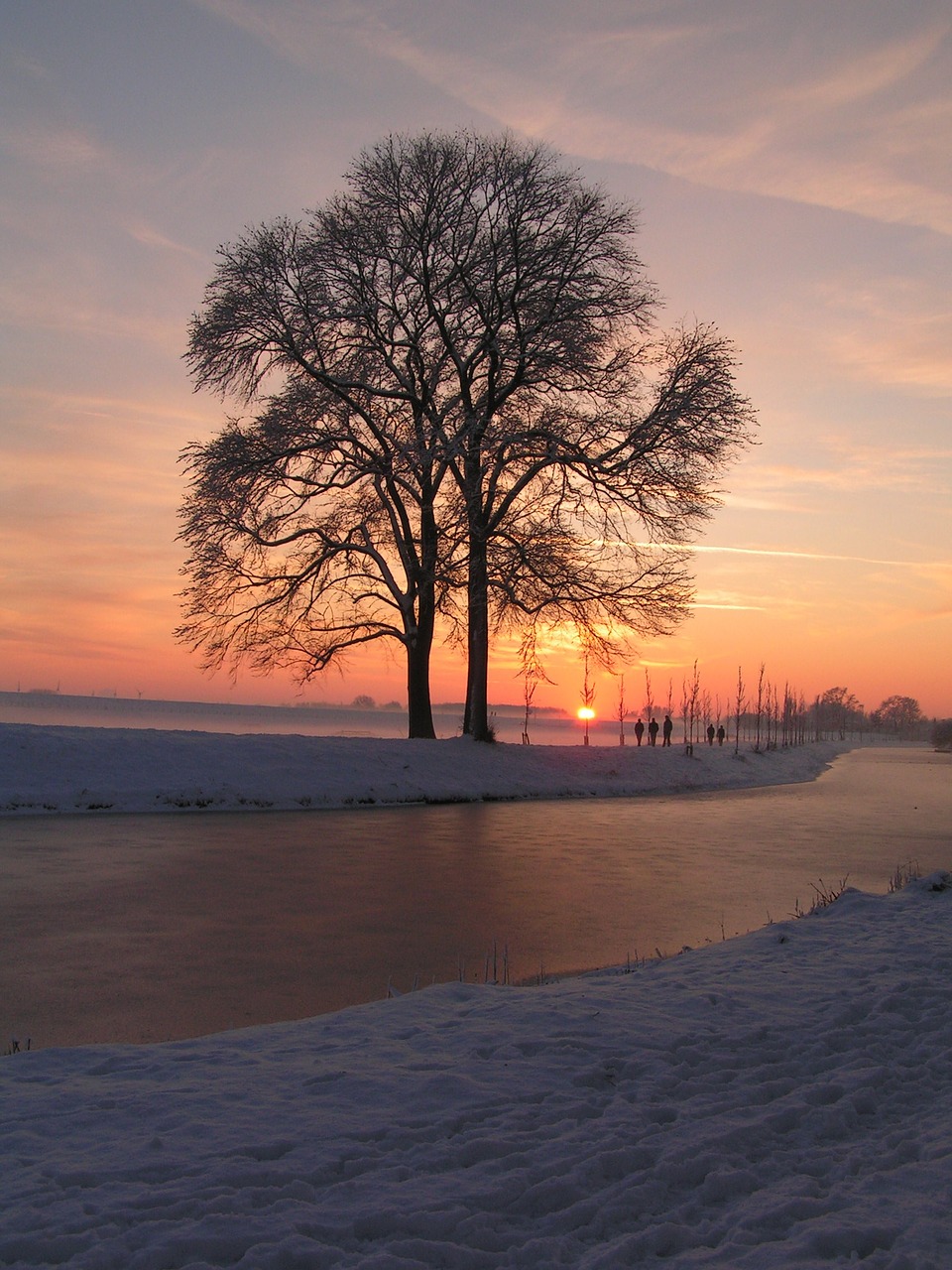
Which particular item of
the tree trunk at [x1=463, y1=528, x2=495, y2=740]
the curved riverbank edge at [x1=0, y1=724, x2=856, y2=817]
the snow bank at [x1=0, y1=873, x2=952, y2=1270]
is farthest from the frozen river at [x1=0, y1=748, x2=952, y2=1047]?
the tree trunk at [x1=463, y1=528, x2=495, y2=740]

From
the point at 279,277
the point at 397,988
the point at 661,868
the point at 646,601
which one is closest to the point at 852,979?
the point at 397,988

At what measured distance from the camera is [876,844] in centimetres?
1755

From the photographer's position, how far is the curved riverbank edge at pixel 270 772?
60.4 feet

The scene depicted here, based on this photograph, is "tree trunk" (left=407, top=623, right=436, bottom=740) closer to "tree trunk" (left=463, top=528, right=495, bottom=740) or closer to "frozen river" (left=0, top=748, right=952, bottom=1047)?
"tree trunk" (left=463, top=528, right=495, bottom=740)

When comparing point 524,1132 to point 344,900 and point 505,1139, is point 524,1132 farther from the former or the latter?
point 344,900

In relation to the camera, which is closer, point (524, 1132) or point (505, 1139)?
point (505, 1139)

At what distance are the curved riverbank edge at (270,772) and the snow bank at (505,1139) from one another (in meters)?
13.7

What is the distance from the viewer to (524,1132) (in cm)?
434

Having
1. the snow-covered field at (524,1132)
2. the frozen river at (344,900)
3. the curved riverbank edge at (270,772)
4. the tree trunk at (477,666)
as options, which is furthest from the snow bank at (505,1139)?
the tree trunk at (477,666)

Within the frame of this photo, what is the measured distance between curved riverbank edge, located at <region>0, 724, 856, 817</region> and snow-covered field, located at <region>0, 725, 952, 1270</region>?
1356 centimetres

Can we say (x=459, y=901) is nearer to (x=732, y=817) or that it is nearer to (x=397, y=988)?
(x=397, y=988)

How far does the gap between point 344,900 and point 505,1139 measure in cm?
686

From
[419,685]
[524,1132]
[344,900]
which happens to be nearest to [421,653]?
[419,685]

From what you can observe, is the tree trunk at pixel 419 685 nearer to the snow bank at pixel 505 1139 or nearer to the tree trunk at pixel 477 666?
the tree trunk at pixel 477 666
